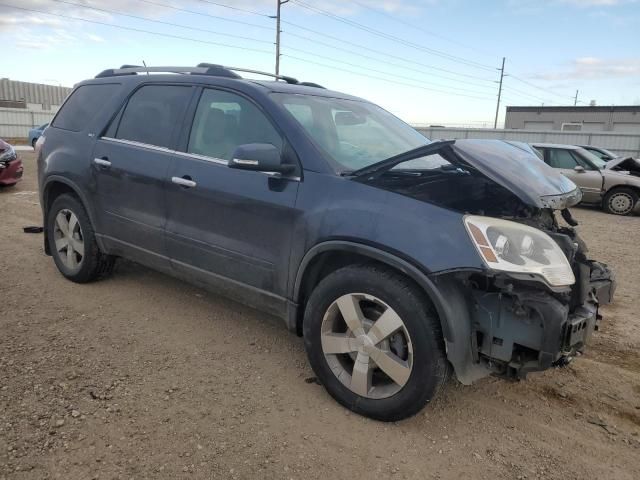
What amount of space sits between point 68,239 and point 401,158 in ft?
11.3

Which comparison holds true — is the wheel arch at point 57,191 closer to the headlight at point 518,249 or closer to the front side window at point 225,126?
the front side window at point 225,126

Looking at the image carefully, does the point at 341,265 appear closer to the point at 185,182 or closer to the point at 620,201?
the point at 185,182

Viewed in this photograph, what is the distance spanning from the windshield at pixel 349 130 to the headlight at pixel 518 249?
961 millimetres

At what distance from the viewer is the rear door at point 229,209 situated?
10.2 feet

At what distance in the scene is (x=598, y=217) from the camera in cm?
1095

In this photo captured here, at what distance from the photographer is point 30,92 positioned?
5297 centimetres

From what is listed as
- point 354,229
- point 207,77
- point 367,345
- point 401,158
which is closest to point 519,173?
point 401,158

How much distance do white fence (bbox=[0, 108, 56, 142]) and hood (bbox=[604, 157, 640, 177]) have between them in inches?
1223

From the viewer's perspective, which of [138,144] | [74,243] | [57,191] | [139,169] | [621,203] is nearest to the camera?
[139,169]

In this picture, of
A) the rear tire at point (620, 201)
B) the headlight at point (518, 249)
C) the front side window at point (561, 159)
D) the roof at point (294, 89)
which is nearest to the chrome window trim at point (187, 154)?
the roof at point (294, 89)

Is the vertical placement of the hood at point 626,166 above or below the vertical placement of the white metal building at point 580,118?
below

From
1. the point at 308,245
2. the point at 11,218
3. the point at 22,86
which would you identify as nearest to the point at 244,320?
the point at 308,245

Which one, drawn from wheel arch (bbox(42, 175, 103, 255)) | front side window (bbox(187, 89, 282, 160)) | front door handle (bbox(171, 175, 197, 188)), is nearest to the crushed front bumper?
front side window (bbox(187, 89, 282, 160))

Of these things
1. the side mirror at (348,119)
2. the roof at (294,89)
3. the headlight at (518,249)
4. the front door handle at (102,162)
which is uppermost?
the roof at (294,89)
